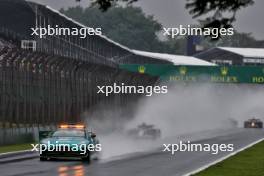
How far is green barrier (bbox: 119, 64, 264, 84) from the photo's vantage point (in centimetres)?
9656

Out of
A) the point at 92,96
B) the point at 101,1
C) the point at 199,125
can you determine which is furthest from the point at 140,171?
the point at 199,125

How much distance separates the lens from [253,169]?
2686 cm

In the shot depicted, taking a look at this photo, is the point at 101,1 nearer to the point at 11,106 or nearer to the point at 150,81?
the point at 11,106

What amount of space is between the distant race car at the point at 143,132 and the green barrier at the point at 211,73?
111ft

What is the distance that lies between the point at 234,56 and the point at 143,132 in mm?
111269

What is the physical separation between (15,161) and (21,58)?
528 inches

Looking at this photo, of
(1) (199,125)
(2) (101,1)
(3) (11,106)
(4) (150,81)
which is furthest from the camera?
(1) (199,125)

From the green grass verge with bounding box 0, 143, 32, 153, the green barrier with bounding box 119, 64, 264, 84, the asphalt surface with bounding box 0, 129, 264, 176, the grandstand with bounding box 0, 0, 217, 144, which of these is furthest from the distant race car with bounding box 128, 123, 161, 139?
the green barrier with bounding box 119, 64, 264, 84

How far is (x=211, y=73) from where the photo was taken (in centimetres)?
9688

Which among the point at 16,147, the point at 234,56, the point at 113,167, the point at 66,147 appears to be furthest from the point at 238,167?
the point at 234,56

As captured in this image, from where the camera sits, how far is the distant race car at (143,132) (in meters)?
60.2
